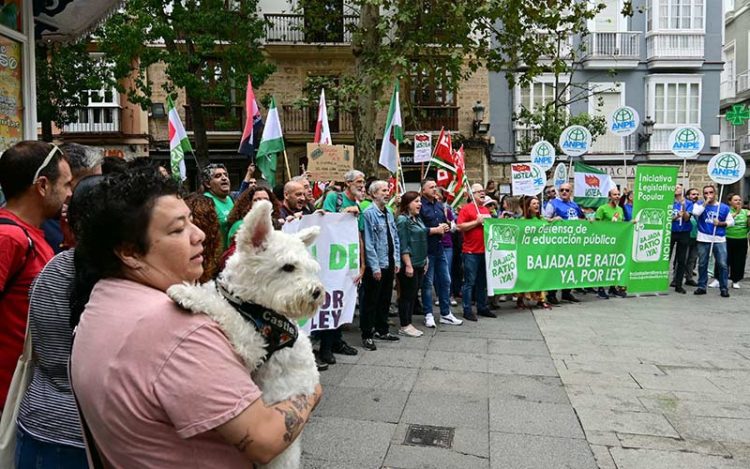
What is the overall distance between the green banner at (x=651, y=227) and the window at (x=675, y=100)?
1731 cm

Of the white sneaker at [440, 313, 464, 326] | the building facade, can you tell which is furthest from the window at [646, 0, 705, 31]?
the white sneaker at [440, 313, 464, 326]

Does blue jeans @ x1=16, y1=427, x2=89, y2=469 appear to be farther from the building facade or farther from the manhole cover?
the building facade

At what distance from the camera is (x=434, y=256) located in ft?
25.9

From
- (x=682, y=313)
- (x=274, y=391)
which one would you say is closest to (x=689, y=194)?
(x=682, y=313)

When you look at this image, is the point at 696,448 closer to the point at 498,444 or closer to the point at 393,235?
the point at 498,444

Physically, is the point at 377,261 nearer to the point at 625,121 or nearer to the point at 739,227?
the point at 625,121

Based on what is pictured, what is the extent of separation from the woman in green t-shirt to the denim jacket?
8.14 meters

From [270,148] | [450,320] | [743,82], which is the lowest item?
[450,320]

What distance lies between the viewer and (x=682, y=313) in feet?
29.2

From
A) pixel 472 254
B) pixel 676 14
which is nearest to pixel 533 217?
pixel 472 254

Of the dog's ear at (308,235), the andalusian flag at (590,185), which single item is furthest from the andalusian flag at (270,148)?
the andalusian flag at (590,185)

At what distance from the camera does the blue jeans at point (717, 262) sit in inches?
420

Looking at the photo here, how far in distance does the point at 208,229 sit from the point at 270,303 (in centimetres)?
161

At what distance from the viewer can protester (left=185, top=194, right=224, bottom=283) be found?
3059 mm
